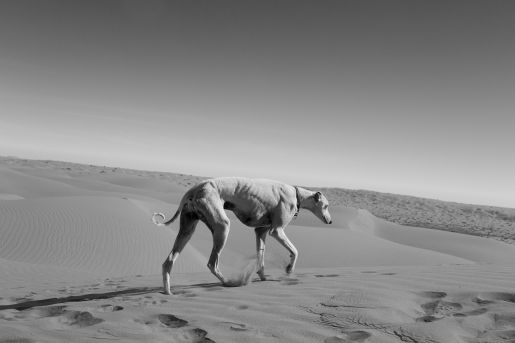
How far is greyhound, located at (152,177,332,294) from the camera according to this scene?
18.1 ft

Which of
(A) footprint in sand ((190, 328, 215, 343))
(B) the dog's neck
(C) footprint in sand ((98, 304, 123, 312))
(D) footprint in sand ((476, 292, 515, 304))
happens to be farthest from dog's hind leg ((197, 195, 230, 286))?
(D) footprint in sand ((476, 292, 515, 304))

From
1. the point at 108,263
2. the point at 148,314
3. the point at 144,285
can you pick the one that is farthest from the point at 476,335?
the point at 108,263

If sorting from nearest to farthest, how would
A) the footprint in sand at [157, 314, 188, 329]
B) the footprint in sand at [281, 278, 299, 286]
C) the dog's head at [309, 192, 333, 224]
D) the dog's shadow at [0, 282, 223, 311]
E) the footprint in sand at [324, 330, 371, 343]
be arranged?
the footprint in sand at [324, 330, 371, 343] → the footprint in sand at [157, 314, 188, 329] → the dog's shadow at [0, 282, 223, 311] → the footprint in sand at [281, 278, 299, 286] → the dog's head at [309, 192, 333, 224]

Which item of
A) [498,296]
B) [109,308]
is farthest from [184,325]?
[498,296]

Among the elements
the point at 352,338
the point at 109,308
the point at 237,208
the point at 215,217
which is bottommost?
the point at 109,308

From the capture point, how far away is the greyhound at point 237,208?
5527mm

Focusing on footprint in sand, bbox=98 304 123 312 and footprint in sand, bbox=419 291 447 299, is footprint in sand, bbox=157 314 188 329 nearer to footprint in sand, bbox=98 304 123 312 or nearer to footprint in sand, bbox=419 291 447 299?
footprint in sand, bbox=98 304 123 312

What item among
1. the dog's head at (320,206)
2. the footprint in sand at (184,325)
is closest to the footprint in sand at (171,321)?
the footprint in sand at (184,325)

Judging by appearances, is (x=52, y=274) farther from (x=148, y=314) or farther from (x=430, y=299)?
(x=430, y=299)

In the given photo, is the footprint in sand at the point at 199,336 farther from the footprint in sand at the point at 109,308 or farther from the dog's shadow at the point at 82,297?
the dog's shadow at the point at 82,297

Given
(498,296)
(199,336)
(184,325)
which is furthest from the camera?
(498,296)

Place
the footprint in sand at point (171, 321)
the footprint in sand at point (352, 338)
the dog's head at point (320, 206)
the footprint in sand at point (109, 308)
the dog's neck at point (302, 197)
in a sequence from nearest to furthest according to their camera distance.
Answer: the footprint in sand at point (352, 338) → the footprint in sand at point (171, 321) → the footprint in sand at point (109, 308) → the dog's neck at point (302, 197) → the dog's head at point (320, 206)

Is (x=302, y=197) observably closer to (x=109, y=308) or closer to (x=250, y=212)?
(x=250, y=212)

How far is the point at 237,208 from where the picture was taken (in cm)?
597
